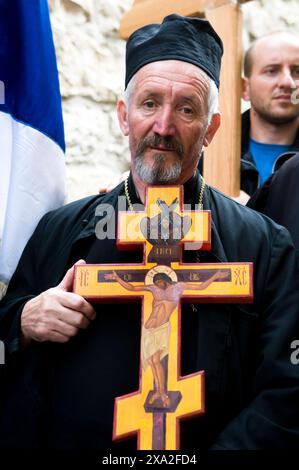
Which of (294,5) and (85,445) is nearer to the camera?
(85,445)

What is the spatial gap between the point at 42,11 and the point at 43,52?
14 cm

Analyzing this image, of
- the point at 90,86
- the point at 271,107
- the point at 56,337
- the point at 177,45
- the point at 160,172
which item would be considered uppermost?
the point at 90,86

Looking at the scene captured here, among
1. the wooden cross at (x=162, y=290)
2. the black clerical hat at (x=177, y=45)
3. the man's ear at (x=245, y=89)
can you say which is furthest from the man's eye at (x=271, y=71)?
the wooden cross at (x=162, y=290)

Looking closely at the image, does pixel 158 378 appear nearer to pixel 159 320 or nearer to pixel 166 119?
pixel 159 320

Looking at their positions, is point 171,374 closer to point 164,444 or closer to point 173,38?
point 164,444

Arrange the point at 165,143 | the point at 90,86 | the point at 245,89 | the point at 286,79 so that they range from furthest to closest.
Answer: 1. the point at 90,86
2. the point at 245,89
3. the point at 286,79
4. the point at 165,143

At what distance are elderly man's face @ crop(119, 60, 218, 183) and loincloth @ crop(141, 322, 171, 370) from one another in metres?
0.41

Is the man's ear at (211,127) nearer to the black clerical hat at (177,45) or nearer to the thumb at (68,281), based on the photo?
the black clerical hat at (177,45)

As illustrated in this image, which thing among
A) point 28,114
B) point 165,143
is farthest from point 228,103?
point 165,143

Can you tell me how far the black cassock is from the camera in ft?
6.10

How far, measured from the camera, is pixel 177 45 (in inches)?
84.4

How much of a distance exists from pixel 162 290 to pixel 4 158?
0.80 m

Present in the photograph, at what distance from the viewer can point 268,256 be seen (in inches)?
80.8

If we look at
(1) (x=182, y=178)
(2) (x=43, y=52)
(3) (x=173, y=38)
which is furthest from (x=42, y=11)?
→ (1) (x=182, y=178)
